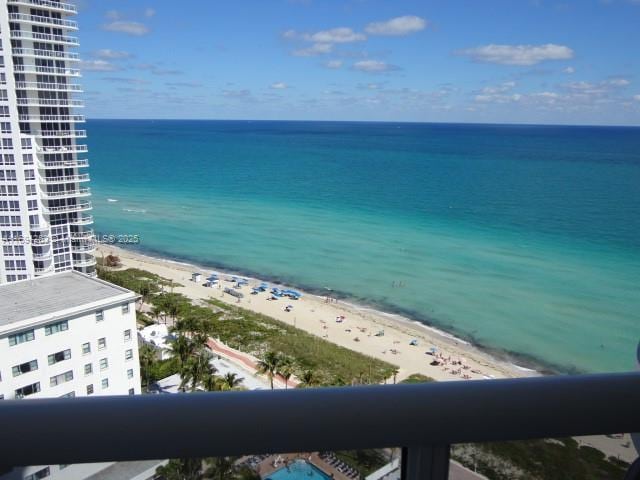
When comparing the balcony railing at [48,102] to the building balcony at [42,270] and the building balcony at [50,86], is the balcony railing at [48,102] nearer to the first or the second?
the building balcony at [50,86]

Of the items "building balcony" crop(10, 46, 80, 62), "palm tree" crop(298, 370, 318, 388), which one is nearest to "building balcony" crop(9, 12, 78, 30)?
"building balcony" crop(10, 46, 80, 62)

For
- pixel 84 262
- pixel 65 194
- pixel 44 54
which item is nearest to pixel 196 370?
pixel 65 194

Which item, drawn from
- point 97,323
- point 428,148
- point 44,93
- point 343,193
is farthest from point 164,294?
point 428,148

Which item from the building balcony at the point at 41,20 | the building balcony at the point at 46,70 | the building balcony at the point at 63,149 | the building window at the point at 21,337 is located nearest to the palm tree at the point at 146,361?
the building window at the point at 21,337

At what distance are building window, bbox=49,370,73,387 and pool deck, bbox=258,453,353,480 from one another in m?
8.97

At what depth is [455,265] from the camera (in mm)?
23797

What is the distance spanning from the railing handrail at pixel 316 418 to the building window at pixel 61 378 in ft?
29.4

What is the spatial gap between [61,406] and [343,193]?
4242cm

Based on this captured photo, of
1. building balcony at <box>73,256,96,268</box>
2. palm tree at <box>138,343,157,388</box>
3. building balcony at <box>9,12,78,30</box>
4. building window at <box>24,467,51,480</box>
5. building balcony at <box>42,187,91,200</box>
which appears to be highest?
building balcony at <box>9,12,78,30</box>

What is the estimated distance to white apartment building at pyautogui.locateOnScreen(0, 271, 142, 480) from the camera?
8.04m

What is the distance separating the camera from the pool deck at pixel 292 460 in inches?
21.8

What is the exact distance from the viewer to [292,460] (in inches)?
22.0

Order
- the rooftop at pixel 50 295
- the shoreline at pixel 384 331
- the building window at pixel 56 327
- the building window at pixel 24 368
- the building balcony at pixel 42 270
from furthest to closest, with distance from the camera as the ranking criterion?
the building balcony at pixel 42 270, the shoreline at pixel 384 331, the rooftop at pixel 50 295, the building window at pixel 56 327, the building window at pixel 24 368

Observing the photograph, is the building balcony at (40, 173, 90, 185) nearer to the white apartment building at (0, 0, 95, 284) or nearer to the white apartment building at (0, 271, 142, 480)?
the white apartment building at (0, 0, 95, 284)
